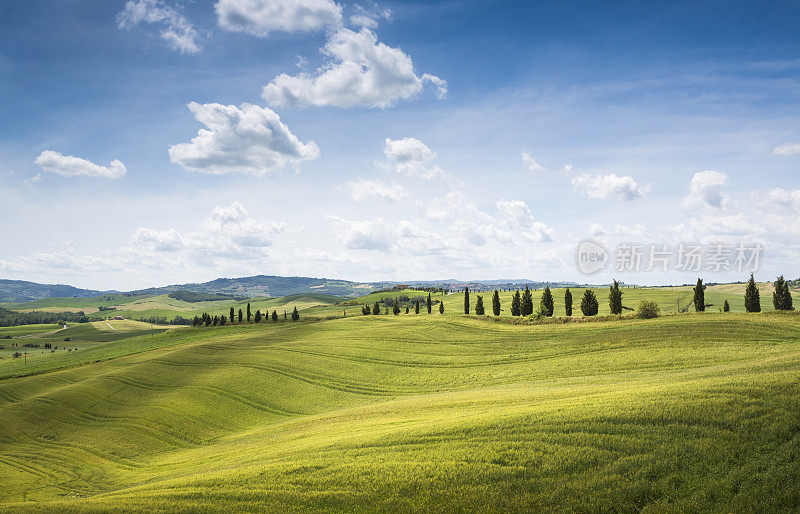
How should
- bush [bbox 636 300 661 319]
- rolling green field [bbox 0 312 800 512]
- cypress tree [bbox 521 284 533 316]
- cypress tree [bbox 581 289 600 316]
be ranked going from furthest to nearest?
1. cypress tree [bbox 521 284 533 316]
2. cypress tree [bbox 581 289 600 316]
3. bush [bbox 636 300 661 319]
4. rolling green field [bbox 0 312 800 512]

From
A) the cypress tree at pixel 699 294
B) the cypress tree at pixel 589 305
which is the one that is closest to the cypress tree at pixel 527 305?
the cypress tree at pixel 589 305

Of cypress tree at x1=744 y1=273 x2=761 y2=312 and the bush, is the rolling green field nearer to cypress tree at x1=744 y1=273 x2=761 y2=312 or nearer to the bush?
the bush

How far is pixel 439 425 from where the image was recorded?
82.8ft

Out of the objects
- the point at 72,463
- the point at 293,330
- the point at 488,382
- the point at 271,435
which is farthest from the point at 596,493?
the point at 293,330

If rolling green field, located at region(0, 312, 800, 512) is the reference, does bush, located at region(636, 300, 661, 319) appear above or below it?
above

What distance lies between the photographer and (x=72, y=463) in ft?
124

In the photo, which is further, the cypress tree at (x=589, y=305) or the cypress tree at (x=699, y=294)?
the cypress tree at (x=589, y=305)

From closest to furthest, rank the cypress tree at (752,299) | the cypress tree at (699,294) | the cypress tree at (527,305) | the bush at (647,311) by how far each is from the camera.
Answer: the bush at (647,311) → the cypress tree at (752,299) → the cypress tree at (699,294) → the cypress tree at (527,305)

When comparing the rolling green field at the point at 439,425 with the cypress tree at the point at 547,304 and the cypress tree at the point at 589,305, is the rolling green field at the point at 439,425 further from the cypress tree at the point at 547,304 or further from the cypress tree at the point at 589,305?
the cypress tree at the point at 547,304

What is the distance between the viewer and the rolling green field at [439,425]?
682 inches

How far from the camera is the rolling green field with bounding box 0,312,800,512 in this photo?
17328mm

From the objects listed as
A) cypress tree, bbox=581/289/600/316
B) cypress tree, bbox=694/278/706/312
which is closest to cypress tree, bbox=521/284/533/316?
cypress tree, bbox=581/289/600/316

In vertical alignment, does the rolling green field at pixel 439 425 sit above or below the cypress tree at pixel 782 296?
below

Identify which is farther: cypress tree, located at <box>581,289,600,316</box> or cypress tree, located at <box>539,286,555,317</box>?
cypress tree, located at <box>539,286,555,317</box>
